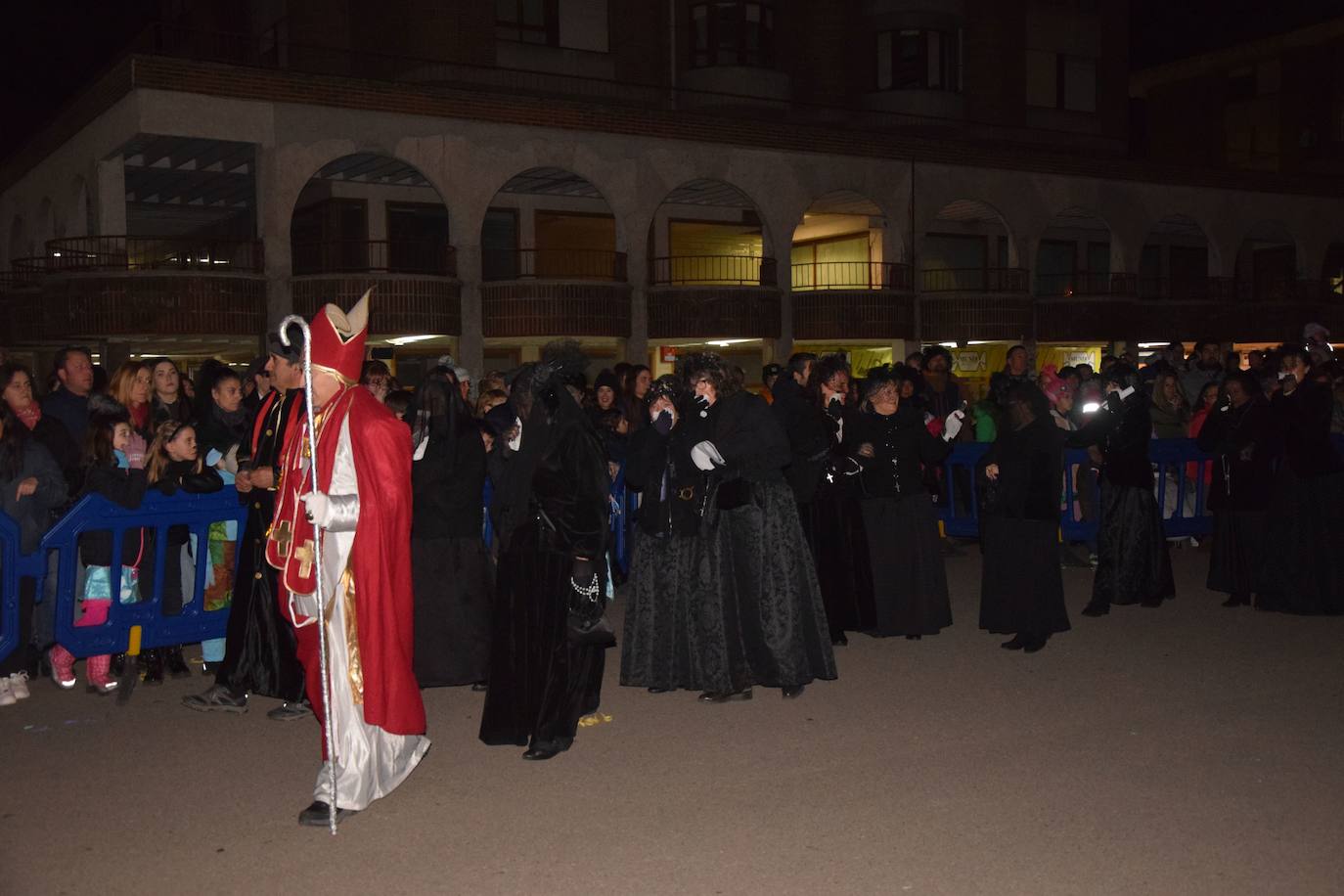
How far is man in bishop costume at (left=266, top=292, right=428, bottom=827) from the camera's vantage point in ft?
17.5

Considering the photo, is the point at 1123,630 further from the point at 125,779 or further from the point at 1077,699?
the point at 125,779

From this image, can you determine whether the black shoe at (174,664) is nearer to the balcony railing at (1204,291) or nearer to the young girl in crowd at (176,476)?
the young girl in crowd at (176,476)

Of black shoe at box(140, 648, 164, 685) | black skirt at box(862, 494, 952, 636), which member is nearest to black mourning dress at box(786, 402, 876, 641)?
black skirt at box(862, 494, 952, 636)

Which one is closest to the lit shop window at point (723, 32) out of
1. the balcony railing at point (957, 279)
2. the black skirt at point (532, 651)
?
the balcony railing at point (957, 279)

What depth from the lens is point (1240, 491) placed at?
10219 mm

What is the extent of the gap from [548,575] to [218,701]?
7.72ft

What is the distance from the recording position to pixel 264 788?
19.0ft

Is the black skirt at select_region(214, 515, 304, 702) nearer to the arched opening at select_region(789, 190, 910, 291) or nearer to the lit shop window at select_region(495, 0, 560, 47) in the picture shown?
the lit shop window at select_region(495, 0, 560, 47)

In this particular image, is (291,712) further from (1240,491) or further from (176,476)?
(1240,491)

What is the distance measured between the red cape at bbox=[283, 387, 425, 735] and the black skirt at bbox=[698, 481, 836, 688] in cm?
221

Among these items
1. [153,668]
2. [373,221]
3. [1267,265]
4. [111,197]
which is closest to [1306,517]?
[153,668]

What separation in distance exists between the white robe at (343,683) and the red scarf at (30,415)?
3635 mm

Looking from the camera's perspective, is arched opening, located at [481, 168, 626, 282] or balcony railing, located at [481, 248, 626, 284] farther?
arched opening, located at [481, 168, 626, 282]

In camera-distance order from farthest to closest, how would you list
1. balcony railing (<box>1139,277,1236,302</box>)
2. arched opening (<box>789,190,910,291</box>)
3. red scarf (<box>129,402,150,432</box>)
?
balcony railing (<box>1139,277,1236,302</box>) → arched opening (<box>789,190,910,291</box>) → red scarf (<box>129,402,150,432</box>)
